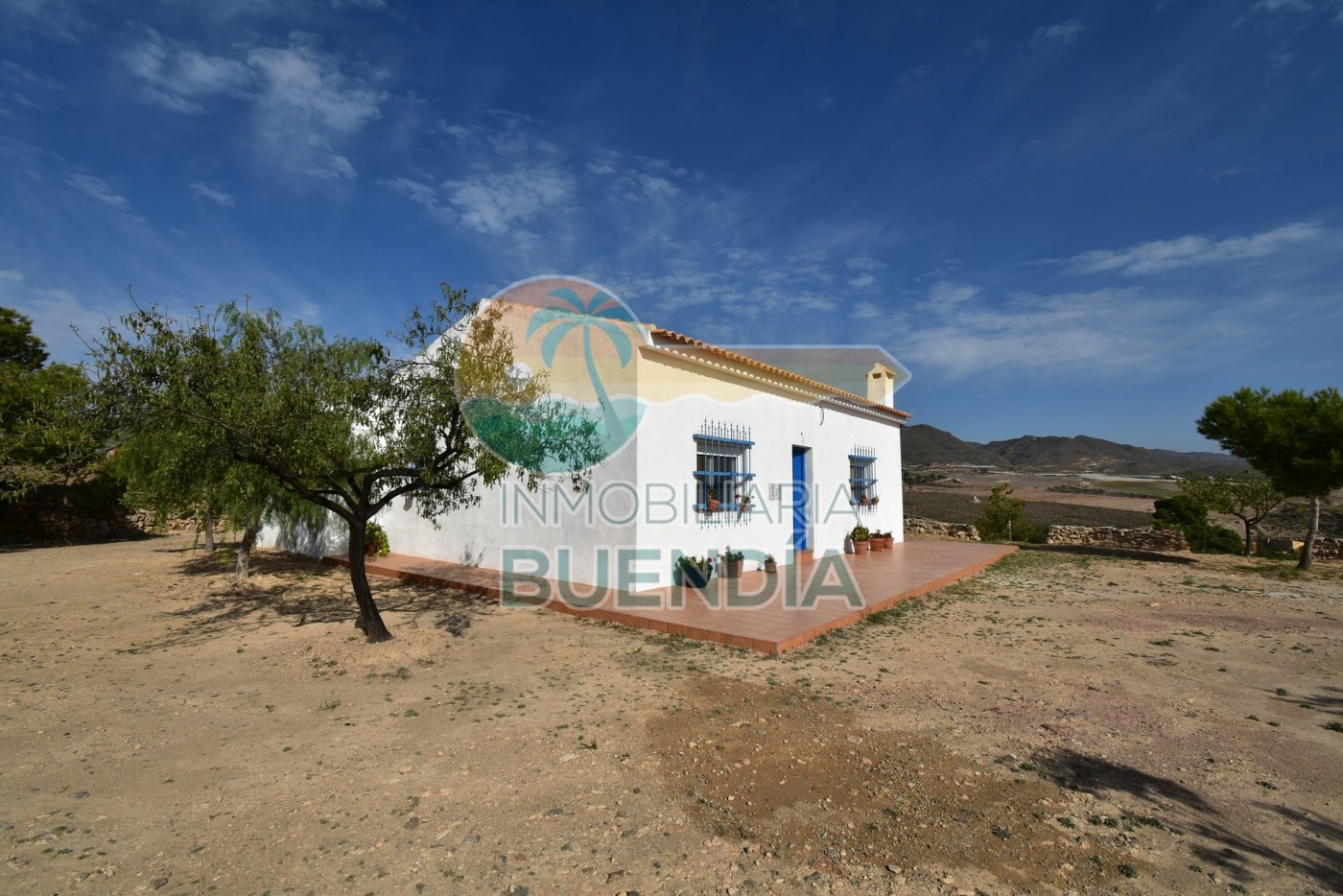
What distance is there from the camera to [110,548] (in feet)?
50.1

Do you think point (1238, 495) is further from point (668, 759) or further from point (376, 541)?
point (376, 541)

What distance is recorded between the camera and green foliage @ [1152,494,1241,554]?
Answer: 16047mm

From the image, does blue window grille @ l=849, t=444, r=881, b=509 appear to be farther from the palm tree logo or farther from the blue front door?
the palm tree logo

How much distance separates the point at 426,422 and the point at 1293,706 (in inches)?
279

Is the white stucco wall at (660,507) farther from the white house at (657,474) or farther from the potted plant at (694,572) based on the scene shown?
the potted plant at (694,572)

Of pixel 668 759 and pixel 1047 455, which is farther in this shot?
pixel 1047 455

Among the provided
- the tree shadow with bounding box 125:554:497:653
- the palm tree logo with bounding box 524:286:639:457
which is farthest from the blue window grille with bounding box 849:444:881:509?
the tree shadow with bounding box 125:554:497:653

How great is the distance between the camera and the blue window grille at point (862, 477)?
13133 mm

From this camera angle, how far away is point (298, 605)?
8.37 m

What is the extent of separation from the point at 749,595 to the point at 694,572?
2.62ft

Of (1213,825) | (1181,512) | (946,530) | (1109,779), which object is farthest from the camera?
(946,530)

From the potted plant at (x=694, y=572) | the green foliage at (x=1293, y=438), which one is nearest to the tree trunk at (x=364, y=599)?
the potted plant at (x=694, y=572)

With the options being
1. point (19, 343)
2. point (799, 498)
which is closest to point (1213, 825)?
point (799, 498)

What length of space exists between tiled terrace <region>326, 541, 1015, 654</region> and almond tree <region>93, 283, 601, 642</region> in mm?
2030
